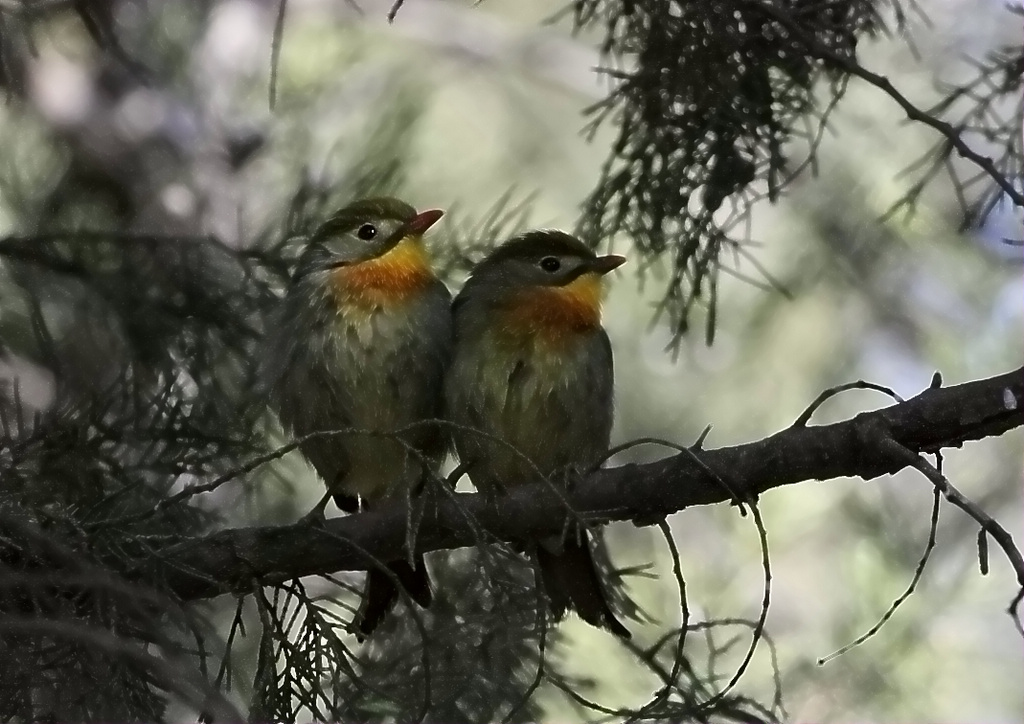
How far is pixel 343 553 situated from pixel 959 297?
168 inches

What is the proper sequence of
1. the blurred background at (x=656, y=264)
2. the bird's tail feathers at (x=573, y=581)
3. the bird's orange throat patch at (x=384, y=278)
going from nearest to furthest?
the bird's tail feathers at (x=573, y=581) < the bird's orange throat patch at (x=384, y=278) < the blurred background at (x=656, y=264)

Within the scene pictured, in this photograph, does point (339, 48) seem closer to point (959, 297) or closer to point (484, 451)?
point (959, 297)

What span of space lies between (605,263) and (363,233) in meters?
0.69

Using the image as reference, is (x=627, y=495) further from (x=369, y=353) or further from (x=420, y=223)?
(x=420, y=223)

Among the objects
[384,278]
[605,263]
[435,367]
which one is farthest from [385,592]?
[605,263]

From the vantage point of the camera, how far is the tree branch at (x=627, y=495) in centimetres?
258

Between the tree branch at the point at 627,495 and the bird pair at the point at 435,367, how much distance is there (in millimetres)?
343

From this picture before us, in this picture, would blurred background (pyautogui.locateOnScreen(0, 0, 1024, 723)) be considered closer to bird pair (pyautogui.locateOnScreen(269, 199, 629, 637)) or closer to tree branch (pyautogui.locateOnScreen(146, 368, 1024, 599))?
bird pair (pyautogui.locateOnScreen(269, 199, 629, 637))

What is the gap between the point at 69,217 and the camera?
4605mm

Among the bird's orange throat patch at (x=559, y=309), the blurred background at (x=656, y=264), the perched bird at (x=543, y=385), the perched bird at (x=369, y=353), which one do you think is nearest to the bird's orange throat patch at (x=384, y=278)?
the perched bird at (x=369, y=353)

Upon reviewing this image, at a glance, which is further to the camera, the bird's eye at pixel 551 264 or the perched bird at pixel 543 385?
the bird's eye at pixel 551 264

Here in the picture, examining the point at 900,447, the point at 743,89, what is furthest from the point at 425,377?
the point at 900,447

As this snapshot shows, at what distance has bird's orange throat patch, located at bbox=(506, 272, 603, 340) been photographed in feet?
12.1

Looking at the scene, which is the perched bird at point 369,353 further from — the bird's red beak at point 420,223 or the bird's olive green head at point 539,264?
the bird's olive green head at point 539,264
